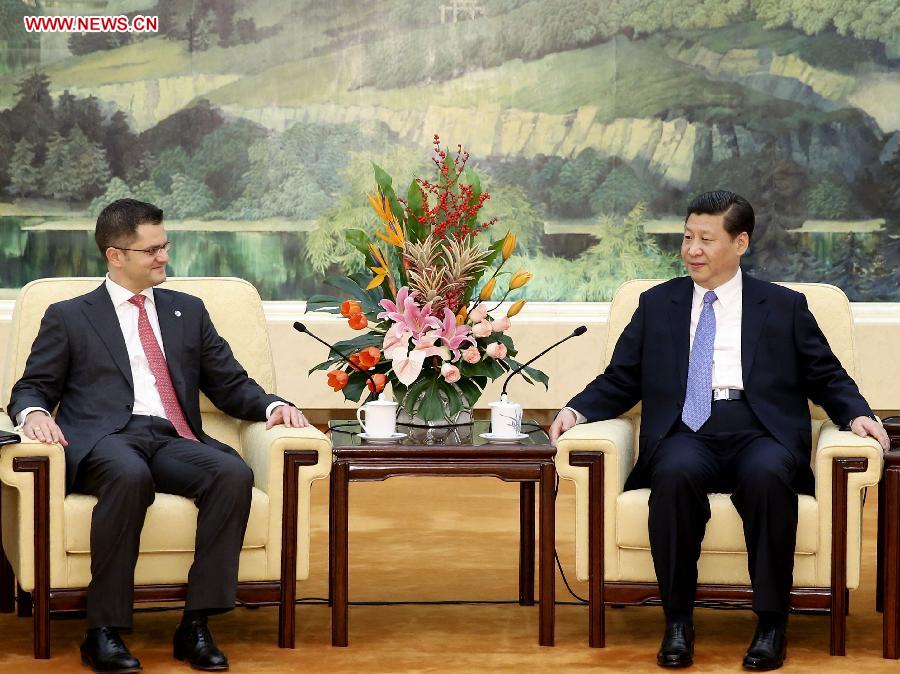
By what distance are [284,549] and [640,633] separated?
0.99 metres

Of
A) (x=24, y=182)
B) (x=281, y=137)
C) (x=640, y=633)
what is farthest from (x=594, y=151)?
(x=640, y=633)

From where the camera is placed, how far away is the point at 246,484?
3404 mm

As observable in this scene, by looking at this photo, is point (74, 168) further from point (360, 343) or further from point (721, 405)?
point (721, 405)

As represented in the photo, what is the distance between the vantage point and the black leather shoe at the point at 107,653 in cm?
324

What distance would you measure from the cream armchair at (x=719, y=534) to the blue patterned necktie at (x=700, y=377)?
0.27 m

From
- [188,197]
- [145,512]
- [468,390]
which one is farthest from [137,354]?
[188,197]

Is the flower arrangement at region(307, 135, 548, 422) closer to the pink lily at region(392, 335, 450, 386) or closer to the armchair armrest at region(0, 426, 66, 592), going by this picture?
the pink lily at region(392, 335, 450, 386)

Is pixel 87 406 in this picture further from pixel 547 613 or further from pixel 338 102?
pixel 338 102

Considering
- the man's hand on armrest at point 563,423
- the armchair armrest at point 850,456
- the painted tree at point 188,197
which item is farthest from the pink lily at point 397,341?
the painted tree at point 188,197

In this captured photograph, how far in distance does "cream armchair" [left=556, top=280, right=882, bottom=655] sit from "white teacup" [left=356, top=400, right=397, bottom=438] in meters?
0.47

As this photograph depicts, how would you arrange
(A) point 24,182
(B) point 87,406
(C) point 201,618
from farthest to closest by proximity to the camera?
1. (A) point 24,182
2. (B) point 87,406
3. (C) point 201,618

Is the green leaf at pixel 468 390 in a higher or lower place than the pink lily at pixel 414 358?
lower

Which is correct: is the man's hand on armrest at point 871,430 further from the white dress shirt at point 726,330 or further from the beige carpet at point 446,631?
the beige carpet at point 446,631

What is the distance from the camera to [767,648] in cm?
336
